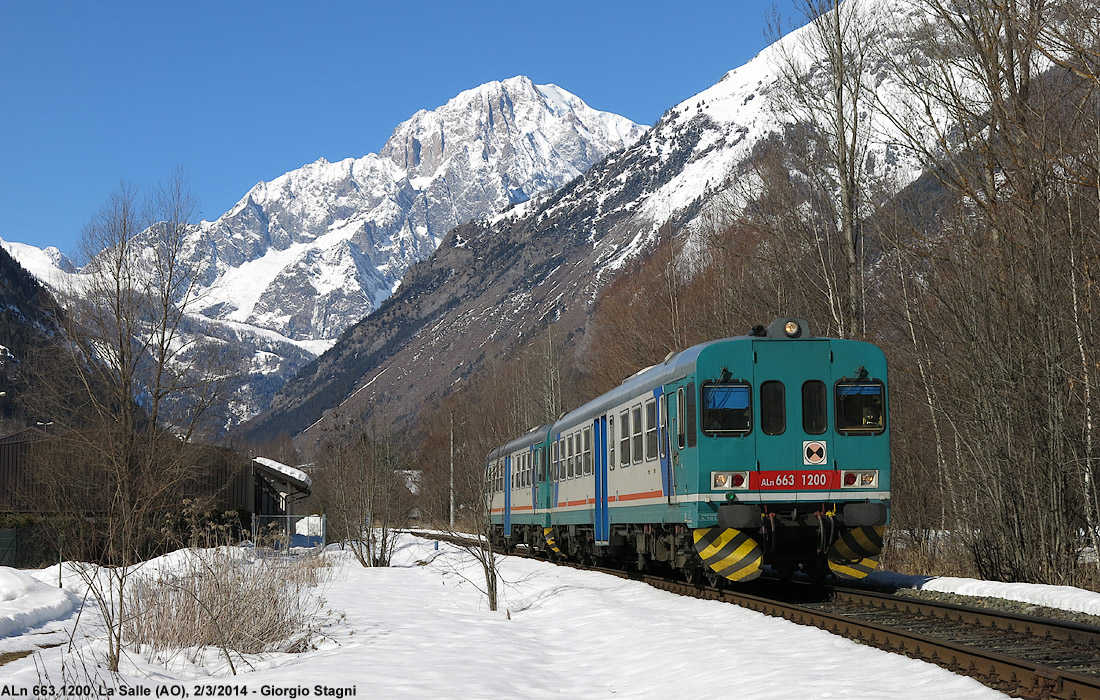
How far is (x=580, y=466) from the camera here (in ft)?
75.7

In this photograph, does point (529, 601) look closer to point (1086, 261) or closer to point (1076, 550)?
point (1076, 550)

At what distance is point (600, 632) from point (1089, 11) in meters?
10.9

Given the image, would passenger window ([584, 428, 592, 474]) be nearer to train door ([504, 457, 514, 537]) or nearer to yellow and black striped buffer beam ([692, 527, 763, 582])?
yellow and black striped buffer beam ([692, 527, 763, 582])

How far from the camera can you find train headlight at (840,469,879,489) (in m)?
14.9

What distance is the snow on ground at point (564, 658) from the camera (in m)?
8.78

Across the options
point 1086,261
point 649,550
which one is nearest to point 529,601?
point 649,550

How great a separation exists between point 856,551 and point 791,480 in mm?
1501

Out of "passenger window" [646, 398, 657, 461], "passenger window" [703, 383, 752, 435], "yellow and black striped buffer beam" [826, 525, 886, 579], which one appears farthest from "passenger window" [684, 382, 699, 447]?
"yellow and black striped buffer beam" [826, 525, 886, 579]

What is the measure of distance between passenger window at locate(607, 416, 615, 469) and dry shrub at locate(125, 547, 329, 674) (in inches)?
296

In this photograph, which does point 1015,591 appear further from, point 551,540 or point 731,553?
point 551,540

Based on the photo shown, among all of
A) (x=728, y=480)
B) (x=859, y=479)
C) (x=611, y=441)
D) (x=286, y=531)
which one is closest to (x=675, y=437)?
(x=728, y=480)

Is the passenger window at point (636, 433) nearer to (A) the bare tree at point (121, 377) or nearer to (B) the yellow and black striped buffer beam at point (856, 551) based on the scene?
(B) the yellow and black striped buffer beam at point (856, 551)

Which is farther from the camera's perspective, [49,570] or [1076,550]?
[49,570]

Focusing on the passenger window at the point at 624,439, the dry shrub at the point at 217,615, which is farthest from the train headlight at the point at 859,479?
the dry shrub at the point at 217,615
